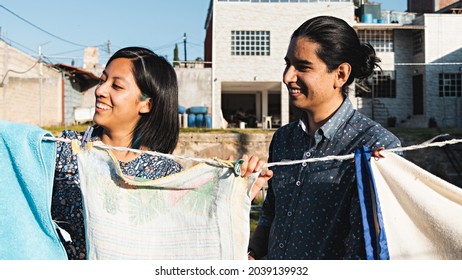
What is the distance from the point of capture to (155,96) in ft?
7.14

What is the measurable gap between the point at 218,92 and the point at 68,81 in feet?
20.5

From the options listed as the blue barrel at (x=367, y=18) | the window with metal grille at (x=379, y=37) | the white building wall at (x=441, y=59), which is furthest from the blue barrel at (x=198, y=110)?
the white building wall at (x=441, y=59)

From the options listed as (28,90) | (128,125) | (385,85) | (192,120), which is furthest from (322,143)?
(385,85)

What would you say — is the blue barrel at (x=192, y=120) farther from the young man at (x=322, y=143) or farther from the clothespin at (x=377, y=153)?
the clothespin at (x=377, y=153)

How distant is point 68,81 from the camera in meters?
20.0

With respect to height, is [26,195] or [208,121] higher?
[208,121]

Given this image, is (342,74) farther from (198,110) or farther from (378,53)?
(378,53)

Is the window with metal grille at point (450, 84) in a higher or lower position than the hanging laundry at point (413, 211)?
higher

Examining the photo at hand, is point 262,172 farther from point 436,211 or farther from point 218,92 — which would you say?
point 218,92

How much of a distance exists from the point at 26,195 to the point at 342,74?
1.31 metres

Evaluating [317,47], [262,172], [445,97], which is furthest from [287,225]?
[445,97]

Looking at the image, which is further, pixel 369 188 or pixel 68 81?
pixel 68 81

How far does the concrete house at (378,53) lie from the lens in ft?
70.1

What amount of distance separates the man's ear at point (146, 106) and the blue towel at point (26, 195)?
1.63 feet
